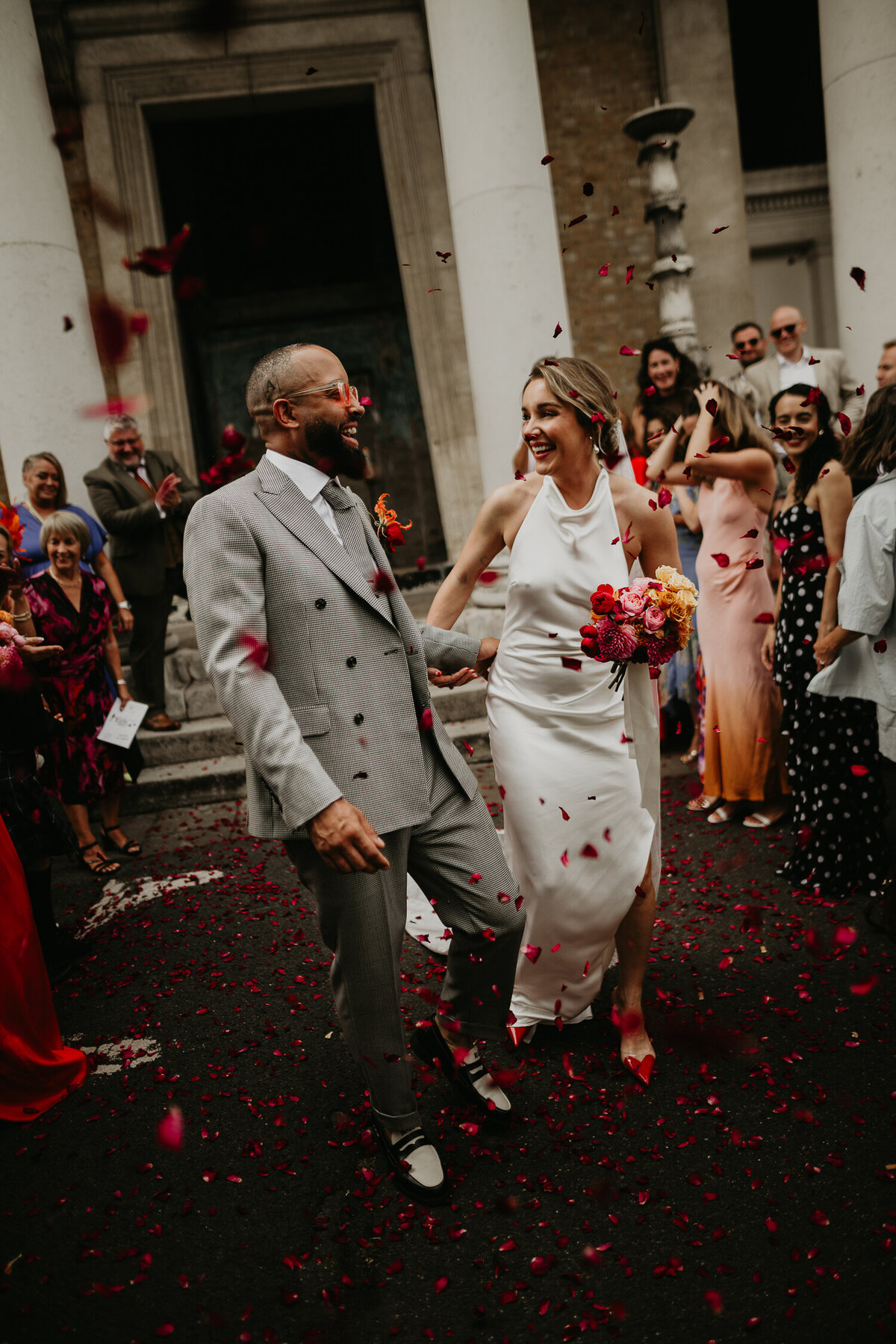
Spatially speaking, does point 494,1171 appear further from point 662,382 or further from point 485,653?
point 662,382

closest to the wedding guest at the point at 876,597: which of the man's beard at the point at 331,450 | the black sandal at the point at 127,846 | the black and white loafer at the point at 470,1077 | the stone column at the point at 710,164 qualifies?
the black and white loafer at the point at 470,1077

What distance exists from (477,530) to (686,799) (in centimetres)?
293

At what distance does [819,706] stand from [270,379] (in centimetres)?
316

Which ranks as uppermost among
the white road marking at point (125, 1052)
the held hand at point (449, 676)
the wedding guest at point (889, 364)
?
the wedding guest at point (889, 364)

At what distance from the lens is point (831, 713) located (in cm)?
448

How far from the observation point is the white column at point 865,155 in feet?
25.7

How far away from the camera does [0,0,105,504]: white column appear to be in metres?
7.04

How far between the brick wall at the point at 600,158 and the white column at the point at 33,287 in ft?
16.6

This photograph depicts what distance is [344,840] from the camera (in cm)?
227

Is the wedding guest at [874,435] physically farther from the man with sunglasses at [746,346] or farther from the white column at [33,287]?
the white column at [33,287]

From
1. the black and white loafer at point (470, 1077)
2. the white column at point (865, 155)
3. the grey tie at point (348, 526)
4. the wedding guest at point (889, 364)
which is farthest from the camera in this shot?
the white column at point (865, 155)

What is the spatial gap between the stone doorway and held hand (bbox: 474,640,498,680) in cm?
786

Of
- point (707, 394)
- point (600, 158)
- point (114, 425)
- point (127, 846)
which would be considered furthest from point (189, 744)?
point (600, 158)

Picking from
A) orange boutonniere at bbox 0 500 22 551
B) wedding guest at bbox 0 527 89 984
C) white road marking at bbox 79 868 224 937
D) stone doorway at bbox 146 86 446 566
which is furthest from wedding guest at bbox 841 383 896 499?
stone doorway at bbox 146 86 446 566
